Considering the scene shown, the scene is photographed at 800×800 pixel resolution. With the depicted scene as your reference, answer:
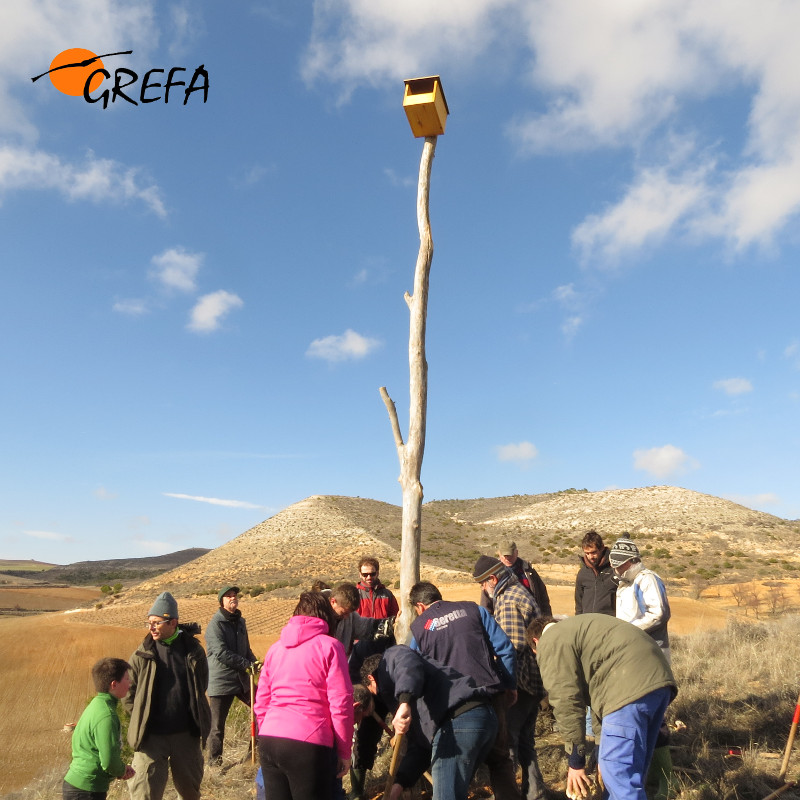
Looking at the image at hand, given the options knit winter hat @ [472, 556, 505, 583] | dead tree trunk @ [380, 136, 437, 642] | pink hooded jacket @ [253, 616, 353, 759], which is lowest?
pink hooded jacket @ [253, 616, 353, 759]

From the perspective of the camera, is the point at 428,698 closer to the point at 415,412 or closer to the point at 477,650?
the point at 477,650

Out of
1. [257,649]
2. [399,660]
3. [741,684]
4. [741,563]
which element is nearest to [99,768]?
[399,660]

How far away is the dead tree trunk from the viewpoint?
661 cm

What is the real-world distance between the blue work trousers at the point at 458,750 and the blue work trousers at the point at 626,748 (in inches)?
26.3

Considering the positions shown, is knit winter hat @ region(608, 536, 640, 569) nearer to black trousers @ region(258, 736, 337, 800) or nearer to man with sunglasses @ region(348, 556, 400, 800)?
man with sunglasses @ region(348, 556, 400, 800)

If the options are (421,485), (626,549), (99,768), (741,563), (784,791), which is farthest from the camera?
(741,563)

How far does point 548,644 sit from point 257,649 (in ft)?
52.6

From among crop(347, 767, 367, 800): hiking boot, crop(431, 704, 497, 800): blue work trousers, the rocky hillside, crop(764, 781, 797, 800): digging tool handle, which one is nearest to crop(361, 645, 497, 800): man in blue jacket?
crop(431, 704, 497, 800): blue work trousers

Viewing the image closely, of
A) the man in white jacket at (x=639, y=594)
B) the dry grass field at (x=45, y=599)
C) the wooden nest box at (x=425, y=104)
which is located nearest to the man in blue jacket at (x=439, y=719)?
the man in white jacket at (x=639, y=594)

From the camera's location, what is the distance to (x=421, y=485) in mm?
6844

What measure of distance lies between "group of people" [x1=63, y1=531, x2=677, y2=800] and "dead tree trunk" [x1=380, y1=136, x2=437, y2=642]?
136 centimetres

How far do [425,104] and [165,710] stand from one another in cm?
616

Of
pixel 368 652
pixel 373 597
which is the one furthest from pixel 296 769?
pixel 373 597

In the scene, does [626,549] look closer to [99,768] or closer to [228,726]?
[99,768]
